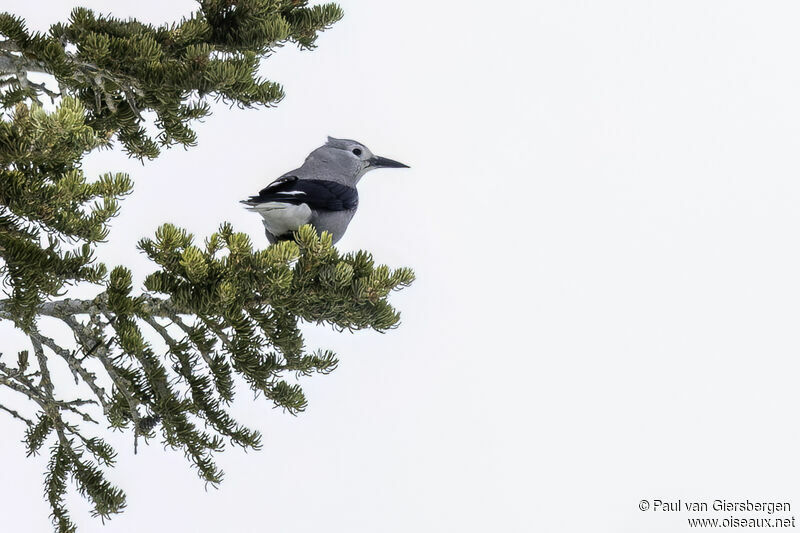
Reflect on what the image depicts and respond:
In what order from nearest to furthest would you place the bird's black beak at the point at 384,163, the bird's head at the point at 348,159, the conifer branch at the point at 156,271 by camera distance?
1. the conifer branch at the point at 156,271
2. the bird's head at the point at 348,159
3. the bird's black beak at the point at 384,163

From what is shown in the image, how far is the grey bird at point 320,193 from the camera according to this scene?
261cm

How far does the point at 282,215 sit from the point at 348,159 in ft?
1.45

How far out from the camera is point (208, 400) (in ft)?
7.86

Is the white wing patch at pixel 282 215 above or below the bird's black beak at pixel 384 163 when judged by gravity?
below

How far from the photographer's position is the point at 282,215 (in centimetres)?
261

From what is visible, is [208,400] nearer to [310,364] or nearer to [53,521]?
[310,364]

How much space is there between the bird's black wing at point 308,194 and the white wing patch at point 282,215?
0.05 ft

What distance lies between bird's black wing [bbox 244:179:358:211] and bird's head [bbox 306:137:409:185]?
0.15 metres

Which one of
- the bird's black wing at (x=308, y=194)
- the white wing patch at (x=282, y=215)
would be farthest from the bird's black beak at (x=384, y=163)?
the white wing patch at (x=282, y=215)

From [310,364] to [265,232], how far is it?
638mm

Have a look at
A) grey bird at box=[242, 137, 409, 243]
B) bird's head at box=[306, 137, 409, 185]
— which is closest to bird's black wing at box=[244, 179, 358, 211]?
grey bird at box=[242, 137, 409, 243]

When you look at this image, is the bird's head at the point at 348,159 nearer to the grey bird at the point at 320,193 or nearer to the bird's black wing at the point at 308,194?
the grey bird at the point at 320,193

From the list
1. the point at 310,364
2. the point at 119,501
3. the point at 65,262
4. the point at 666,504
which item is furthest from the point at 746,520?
the point at 65,262

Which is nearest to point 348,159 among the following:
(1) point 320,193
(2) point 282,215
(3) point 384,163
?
(3) point 384,163
